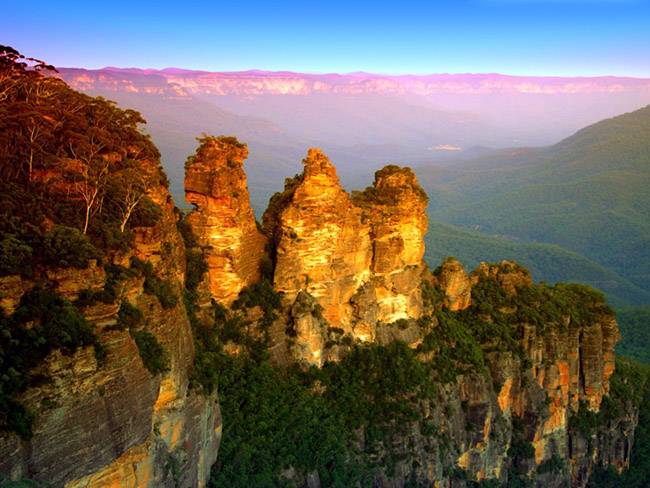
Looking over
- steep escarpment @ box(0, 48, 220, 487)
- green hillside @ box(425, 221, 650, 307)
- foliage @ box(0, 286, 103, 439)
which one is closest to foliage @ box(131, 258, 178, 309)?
steep escarpment @ box(0, 48, 220, 487)

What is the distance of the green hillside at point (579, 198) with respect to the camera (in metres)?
109

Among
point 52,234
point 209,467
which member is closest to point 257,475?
point 209,467

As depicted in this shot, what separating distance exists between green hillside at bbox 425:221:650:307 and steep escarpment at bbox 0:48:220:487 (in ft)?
229

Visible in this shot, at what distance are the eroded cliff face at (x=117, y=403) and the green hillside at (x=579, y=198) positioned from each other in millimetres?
85424

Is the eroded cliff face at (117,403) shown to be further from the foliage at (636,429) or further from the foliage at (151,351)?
the foliage at (636,429)

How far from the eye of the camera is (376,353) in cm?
2647

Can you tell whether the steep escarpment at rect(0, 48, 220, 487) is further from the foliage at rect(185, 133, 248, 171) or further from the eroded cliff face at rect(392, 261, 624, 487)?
the eroded cliff face at rect(392, 261, 624, 487)

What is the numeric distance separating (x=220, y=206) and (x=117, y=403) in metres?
9.91

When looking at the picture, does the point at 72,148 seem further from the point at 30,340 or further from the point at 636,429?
the point at 636,429

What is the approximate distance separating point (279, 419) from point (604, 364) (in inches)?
924

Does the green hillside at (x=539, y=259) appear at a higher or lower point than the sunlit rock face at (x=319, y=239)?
lower

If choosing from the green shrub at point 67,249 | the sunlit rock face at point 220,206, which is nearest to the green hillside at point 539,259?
the sunlit rock face at point 220,206

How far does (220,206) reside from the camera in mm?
21297

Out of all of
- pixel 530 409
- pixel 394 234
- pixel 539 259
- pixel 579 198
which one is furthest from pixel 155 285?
pixel 579 198
